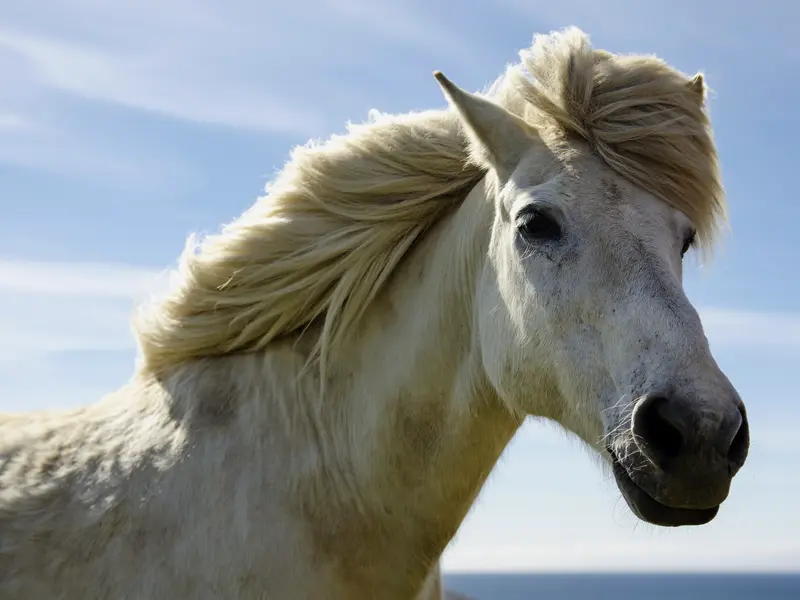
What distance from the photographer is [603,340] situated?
3.38m

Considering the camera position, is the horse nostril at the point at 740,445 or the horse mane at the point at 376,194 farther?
the horse mane at the point at 376,194

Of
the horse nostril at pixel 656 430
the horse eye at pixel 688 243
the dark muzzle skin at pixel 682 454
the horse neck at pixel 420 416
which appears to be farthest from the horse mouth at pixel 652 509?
the horse eye at pixel 688 243

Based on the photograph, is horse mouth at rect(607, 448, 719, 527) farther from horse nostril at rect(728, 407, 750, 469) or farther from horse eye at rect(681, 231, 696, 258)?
horse eye at rect(681, 231, 696, 258)

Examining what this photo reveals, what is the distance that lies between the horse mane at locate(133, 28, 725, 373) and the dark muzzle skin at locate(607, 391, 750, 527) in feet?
3.75

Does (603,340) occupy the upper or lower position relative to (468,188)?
lower

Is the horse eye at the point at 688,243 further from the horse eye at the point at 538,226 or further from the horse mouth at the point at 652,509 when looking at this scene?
the horse mouth at the point at 652,509

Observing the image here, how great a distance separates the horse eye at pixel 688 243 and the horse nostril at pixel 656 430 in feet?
3.19

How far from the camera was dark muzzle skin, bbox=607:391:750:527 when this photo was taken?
9.71ft

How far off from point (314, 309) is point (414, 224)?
0.63 m

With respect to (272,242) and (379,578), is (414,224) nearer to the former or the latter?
(272,242)

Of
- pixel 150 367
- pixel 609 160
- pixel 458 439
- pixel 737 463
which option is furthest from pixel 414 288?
pixel 737 463

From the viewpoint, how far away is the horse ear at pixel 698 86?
418cm

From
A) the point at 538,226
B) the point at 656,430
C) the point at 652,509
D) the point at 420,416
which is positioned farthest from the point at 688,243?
the point at 420,416

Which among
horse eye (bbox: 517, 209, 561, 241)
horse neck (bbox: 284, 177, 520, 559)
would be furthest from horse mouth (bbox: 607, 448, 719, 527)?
horse eye (bbox: 517, 209, 561, 241)
